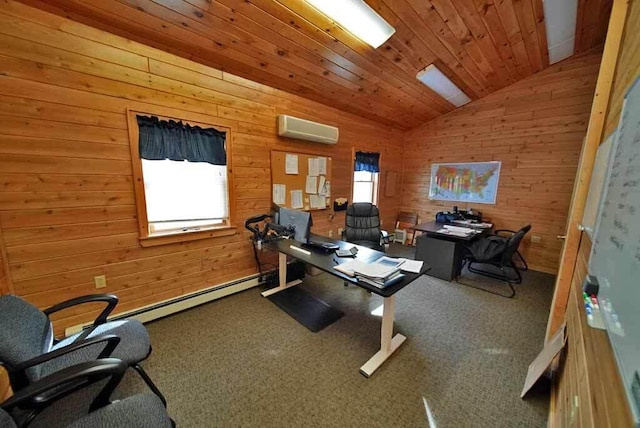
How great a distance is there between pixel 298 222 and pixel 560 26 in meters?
3.72

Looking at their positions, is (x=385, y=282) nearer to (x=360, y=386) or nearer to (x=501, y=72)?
(x=360, y=386)

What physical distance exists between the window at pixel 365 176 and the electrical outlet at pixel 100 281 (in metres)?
3.56

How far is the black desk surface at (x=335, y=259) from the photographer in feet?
5.42

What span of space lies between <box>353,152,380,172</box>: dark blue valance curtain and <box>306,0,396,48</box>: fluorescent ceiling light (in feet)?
6.71

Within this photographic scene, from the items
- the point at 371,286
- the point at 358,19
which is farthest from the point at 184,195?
the point at 358,19

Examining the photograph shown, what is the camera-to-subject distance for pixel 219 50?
2.21m

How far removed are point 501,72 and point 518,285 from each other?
3044mm

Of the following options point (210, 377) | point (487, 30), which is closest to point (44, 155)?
point (210, 377)

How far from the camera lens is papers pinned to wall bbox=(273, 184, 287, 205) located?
3092 mm

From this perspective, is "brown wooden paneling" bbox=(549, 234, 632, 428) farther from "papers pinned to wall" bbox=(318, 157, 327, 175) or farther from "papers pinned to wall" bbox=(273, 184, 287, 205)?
"papers pinned to wall" bbox=(318, 157, 327, 175)

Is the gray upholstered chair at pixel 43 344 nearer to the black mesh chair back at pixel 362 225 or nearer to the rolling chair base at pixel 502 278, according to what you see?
the black mesh chair back at pixel 362 225

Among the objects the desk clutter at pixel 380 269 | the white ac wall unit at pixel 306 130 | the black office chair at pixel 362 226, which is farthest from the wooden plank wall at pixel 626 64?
the white ac wall unit at pixel 306 130

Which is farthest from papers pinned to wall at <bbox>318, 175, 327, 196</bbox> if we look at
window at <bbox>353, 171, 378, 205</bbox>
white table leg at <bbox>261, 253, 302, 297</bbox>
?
white table leg at <bbox>261, 253, 302, 297</bbox>

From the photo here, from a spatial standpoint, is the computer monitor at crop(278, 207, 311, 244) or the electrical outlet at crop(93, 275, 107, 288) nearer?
the electrical outlet at crop(93, 275, 107, 288)
